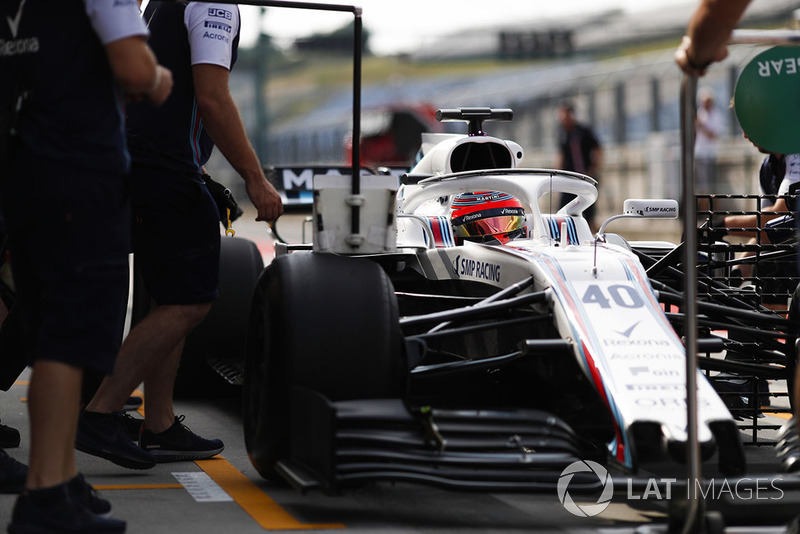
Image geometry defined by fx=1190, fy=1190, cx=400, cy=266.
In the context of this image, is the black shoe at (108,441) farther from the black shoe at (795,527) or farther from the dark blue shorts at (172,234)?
the black shoe at (795,527)

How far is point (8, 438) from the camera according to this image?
500 cm

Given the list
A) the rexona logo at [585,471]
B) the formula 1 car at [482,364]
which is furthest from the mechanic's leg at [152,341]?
the rexona logo at [585,471]

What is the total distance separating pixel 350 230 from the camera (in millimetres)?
4336

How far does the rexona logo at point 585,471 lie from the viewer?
3551 mm

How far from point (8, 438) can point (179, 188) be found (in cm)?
137

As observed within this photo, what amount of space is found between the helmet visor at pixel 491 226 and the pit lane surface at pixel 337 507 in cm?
167

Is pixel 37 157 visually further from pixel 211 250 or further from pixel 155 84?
pixel 211 250

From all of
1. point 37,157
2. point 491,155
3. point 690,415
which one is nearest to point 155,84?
point 37,157

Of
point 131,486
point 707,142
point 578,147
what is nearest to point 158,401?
point 131,486

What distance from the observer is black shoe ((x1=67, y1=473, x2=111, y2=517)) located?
360cm

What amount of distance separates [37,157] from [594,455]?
2.11 meters

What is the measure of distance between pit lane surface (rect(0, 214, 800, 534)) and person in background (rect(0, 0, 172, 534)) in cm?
44

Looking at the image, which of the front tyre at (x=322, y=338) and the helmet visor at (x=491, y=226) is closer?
the front tyre at (x=322, y=338)
